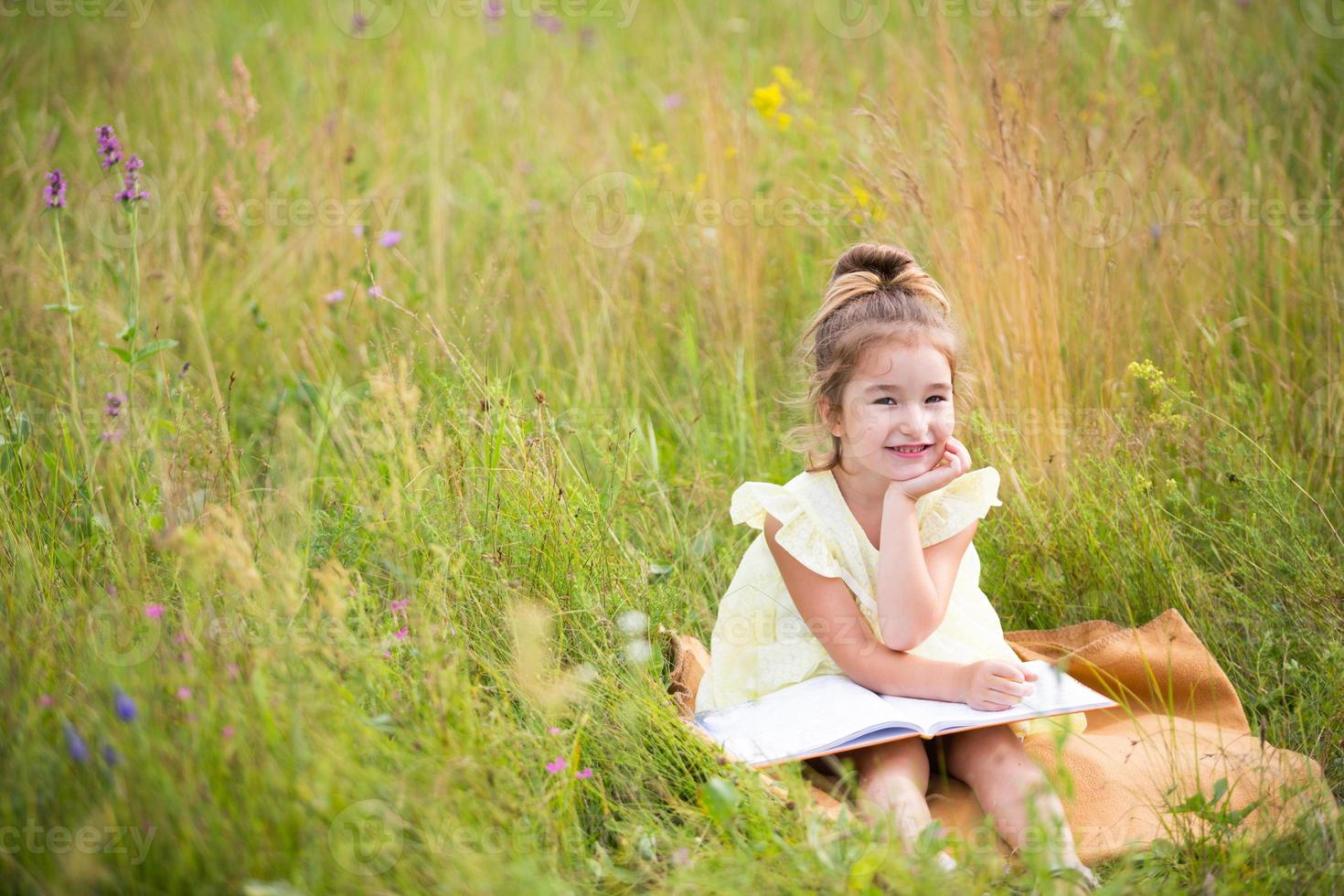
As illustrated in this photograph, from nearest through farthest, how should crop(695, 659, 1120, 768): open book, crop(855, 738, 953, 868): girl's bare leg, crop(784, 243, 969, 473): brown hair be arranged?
crop(855, 738, 953, 868): girl's bare leg, crop(695, 659, 1120, 768): open book, crop(784, 243, 969, 473): brown hair

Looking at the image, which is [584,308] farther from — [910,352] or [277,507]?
[910,352]

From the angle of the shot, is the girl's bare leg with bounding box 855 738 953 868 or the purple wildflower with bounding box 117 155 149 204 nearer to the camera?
the girl's bare leg with bounding box 855 738 953 868

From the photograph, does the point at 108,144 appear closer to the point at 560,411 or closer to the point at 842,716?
the point at 560,411

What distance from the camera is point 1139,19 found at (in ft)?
15.5

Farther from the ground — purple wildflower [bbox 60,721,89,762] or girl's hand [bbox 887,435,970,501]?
girl's hand [bbox 887,435,970,501]

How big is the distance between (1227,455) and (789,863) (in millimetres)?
1598

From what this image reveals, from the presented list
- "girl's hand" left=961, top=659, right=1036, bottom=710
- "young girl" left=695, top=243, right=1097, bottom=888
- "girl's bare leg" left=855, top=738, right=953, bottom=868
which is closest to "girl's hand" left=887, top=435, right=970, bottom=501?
"young girl" left=695, top=243, right=1097, bottom=888

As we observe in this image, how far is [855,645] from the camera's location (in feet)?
7.19

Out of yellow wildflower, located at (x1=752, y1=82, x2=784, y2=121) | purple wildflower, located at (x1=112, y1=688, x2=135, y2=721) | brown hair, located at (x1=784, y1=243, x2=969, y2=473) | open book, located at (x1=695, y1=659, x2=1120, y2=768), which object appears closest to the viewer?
purple wildflower, located at (x1=112, y1=688, x2=135, y2=721)

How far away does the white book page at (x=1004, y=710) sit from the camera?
2.00 metres

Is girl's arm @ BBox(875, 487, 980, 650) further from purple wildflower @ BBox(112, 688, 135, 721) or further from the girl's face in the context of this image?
purple wildflower @ BBox(112, 688, 135, 721)

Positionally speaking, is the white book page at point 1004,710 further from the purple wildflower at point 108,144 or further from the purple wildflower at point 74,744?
the purple wildflower at point 108,144

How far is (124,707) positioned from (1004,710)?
1473 mm

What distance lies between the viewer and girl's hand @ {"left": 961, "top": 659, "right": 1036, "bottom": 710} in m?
2.06
